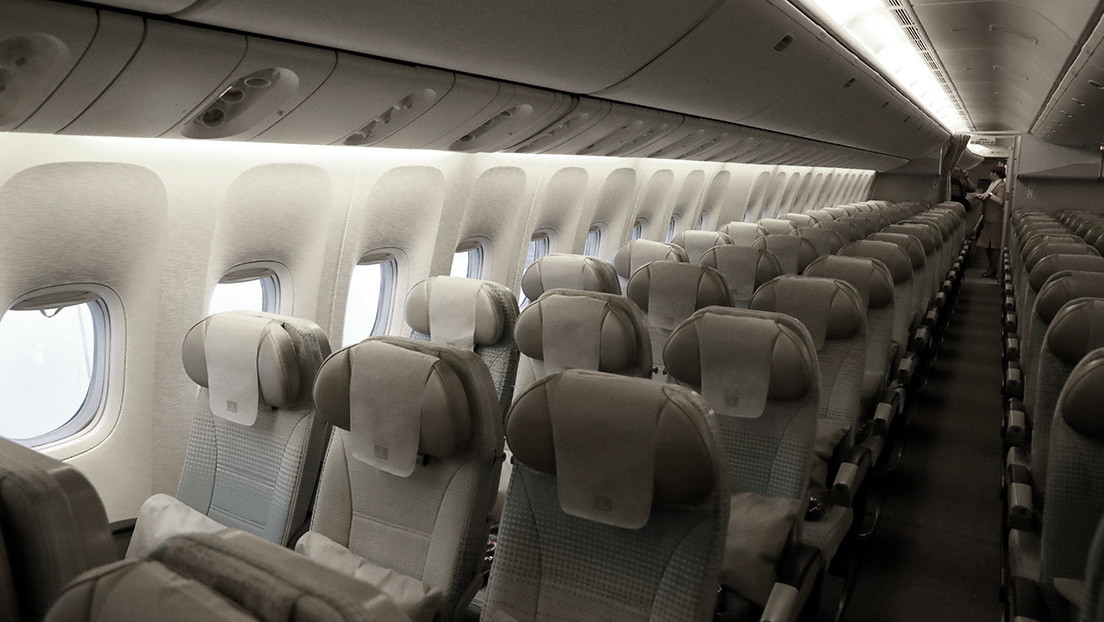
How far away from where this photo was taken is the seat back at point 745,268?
6863mm

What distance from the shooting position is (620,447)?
7.57 ft

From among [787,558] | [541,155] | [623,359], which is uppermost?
[541,155]

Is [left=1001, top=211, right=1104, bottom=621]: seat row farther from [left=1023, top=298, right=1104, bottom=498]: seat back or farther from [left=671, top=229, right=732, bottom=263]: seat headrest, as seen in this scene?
[left=671, top=229, right=732, bottom=263]: seat headrest

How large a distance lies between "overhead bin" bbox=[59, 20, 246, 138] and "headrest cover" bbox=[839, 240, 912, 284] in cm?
513

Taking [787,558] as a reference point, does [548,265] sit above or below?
above

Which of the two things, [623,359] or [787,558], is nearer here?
[787,558]

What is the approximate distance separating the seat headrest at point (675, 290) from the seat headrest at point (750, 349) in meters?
1.62

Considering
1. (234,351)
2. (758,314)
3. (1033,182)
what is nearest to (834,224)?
(758,314)

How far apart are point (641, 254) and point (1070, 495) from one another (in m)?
4.57

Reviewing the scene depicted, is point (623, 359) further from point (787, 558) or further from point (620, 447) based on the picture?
point (620, 447)

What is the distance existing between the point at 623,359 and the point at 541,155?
3962 millimetres

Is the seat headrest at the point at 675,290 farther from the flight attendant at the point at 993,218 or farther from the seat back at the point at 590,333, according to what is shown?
the flight attendant at the point at 993,218

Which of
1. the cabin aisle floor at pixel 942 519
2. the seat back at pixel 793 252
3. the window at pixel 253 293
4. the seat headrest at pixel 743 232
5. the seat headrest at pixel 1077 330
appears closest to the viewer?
the seat headrest at pixel 1077 330

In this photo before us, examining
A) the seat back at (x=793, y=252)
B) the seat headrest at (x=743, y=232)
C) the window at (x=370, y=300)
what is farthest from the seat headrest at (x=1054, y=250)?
the window at (x=370, y=300)
